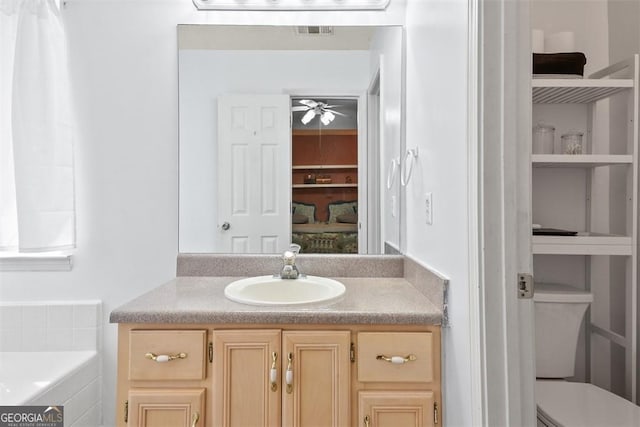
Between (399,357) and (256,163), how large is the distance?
1075 millimetres

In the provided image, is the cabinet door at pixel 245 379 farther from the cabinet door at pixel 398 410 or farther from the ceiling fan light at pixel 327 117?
the ceiling fan light at pixel 327 117

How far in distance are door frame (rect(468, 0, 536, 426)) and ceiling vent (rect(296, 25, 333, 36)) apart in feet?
3.24

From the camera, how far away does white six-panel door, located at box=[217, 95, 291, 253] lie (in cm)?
183

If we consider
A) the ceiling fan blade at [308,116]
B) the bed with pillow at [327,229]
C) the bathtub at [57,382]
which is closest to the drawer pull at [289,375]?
the bed with pillow at [327,229]

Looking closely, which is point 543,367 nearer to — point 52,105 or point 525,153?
point 525,153

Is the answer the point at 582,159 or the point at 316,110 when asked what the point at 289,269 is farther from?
the point at 582,159

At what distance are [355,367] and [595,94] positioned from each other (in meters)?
1.54

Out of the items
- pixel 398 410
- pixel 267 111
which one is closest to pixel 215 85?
pixel 267 111

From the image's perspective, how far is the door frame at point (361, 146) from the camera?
5.99 ft

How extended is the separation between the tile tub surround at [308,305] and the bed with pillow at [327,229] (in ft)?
0.18

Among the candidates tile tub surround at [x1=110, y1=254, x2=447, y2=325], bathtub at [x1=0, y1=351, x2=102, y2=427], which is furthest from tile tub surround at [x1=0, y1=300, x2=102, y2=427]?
tile tub surround at [x1=110, y1=254, x2=447, y2=325]

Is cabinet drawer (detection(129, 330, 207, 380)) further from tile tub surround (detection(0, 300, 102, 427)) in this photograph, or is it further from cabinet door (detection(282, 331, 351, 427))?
tile tub surround (detection(0, 300, 102, 427))

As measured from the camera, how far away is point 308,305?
49.3 inches

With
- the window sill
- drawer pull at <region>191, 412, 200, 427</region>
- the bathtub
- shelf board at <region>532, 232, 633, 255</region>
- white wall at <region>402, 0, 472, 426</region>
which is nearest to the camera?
white wall at <region>402, 0, 472, 426</region>
